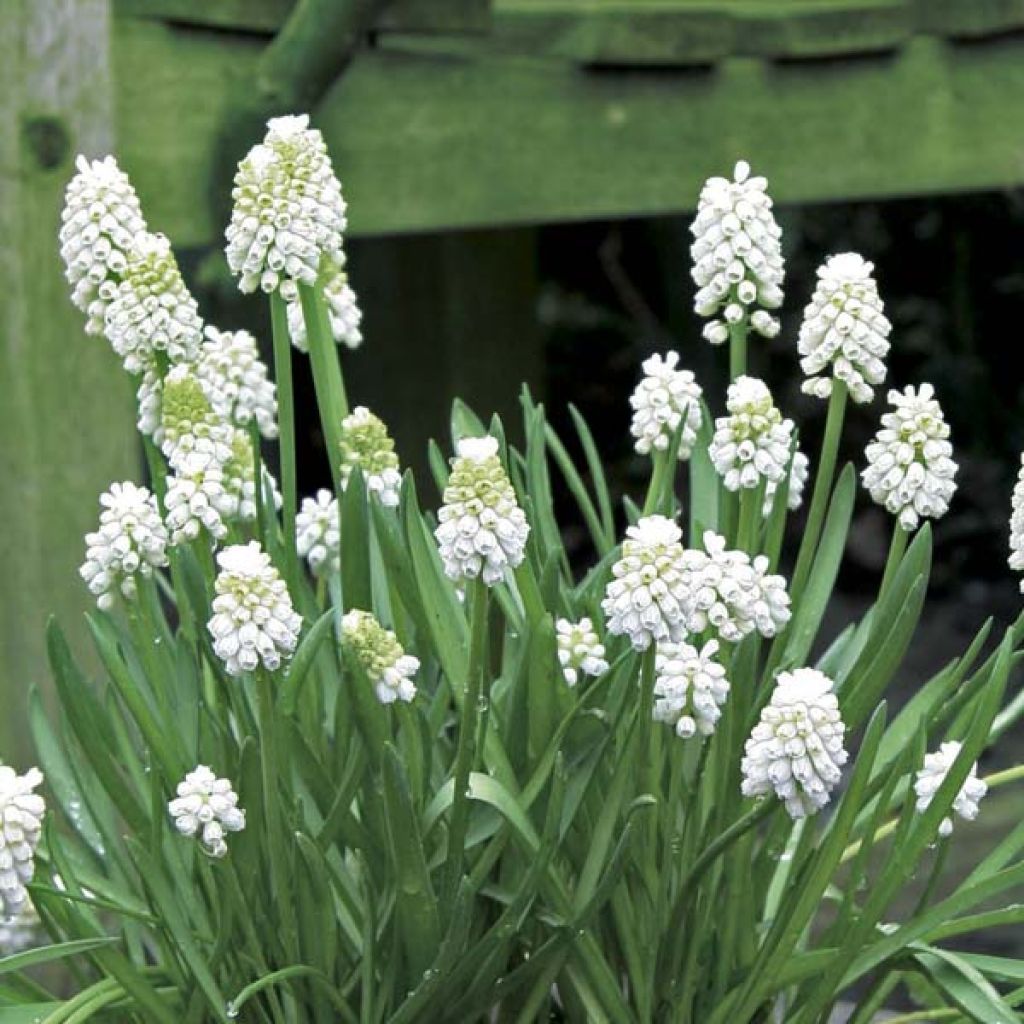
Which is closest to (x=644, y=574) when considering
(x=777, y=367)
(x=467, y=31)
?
(x=467, y=31)

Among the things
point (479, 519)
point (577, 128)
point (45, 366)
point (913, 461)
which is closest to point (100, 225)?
point (479, 519)

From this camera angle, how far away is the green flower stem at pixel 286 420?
0.90 meters

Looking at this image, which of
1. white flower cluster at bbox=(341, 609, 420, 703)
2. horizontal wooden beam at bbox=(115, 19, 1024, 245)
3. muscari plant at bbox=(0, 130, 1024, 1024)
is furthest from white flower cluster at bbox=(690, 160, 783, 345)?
horizontal wooden beam at bbox=(115, 19, 1024, 245)

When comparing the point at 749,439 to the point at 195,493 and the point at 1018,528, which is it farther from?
the point at 195,493

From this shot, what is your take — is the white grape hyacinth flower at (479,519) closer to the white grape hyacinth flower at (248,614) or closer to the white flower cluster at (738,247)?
the white grape hyacinth flower at (248,614)

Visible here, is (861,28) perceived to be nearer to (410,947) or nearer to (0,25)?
(0,25)

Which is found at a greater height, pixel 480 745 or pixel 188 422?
pixel 188 422

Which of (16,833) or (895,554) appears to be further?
(895,554)

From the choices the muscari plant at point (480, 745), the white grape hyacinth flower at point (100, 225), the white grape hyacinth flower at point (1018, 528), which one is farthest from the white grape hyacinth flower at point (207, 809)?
the white grape hyacinth flower at point (1018, 528)

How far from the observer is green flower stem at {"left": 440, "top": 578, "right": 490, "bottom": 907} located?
79 centimetres

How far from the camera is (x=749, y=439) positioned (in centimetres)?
89

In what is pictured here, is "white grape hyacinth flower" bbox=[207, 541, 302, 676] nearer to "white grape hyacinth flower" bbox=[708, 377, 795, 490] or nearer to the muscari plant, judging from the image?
the muscari plant

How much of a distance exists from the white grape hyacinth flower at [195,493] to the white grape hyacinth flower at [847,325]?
268 mm

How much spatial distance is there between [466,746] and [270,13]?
0.79 meters
